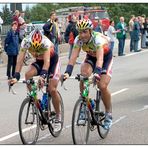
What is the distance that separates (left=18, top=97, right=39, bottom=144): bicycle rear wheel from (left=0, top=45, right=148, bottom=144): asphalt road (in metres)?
0.25

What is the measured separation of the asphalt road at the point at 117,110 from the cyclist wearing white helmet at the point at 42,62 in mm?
729

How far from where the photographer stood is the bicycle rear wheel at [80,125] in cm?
793

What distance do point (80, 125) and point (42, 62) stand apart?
1406mm

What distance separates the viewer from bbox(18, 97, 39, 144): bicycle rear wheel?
8172 millimetres

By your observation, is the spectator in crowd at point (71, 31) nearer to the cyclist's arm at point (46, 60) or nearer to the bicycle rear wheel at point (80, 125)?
the cyclist's arm at point (46, 60)

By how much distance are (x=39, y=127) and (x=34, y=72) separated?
914 mm

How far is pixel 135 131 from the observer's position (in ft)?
30.2

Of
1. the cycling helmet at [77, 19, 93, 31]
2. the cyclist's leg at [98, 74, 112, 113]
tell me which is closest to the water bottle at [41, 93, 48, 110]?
the cyclist's leg at [98, 74, 112, 113]

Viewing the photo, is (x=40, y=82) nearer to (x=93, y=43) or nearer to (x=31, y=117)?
(x=31, y=117)

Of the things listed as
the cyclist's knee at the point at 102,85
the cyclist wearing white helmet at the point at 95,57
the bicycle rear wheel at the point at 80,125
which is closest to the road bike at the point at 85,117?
the bicycle rear wheel at the point at 80,125

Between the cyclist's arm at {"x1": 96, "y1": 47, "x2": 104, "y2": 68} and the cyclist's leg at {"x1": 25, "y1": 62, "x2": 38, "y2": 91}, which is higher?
the cyclist's arm at {"x1": 96, "y1": 47, "x2": 104, "y2": 68}

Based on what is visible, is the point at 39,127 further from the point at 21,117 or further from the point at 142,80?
the point at 142,80

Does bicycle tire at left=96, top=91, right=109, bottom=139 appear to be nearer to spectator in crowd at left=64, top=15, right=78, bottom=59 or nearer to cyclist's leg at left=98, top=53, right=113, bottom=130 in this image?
cyclist's leg at left=98, top=53, right=113, bottom=130

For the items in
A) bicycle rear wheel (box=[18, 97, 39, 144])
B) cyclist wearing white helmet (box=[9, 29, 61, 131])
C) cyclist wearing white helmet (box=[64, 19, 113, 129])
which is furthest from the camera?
cyclist wearing white helmet (box=[9, 29, 61, 131])
